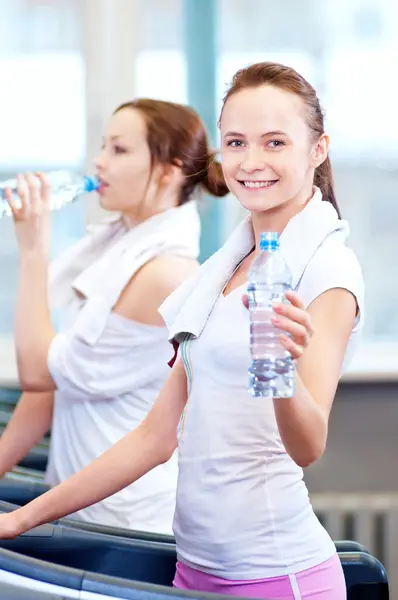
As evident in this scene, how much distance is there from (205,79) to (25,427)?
141cm

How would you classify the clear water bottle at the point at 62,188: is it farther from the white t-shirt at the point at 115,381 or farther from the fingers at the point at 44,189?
the white t-shirt at the point at 115,381

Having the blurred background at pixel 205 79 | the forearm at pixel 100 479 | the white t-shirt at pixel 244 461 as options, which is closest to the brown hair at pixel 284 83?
the white t-shirt at pixel 244 461

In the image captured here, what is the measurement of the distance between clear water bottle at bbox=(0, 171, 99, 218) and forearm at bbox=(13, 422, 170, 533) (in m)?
0.64

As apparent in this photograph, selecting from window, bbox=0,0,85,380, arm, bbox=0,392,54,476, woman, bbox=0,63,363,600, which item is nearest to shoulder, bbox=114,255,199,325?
arm, bbox=0,392,54,476

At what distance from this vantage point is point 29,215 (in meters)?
1.76

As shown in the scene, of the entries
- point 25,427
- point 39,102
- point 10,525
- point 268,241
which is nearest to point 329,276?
point 268,241

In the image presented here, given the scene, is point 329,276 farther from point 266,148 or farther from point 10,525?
point 10,525

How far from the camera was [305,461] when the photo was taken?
3.47 ft

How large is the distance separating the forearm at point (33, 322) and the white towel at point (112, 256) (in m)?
0.07

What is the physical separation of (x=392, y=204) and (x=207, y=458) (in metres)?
1.95

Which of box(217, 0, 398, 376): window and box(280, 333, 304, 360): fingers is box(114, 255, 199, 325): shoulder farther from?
box(217, 0, 398, 376): window

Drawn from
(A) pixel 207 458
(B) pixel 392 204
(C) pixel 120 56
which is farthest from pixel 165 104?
(B) pixel 392 204

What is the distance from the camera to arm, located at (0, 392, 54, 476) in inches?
72.6

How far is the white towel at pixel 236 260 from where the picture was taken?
1133mm
